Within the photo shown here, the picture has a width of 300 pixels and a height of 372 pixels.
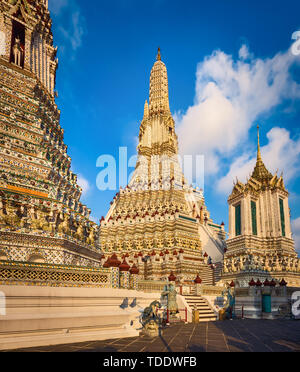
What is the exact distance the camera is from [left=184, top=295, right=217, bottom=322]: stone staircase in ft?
62.9

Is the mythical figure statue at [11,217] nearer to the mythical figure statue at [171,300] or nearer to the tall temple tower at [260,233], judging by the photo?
the mythical figure statue at [171,300]

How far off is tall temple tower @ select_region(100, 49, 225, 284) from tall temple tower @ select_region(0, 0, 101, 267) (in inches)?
568

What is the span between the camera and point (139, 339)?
33.7ft

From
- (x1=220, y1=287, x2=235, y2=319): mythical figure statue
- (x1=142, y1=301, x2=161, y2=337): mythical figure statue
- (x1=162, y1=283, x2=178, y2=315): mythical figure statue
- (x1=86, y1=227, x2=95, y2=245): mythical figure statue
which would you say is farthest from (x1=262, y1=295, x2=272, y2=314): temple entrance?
(x1=142, y1=301, x2=161, y2=337): mythical figure statue

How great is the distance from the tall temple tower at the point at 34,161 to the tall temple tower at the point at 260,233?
17.8m

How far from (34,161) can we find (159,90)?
4857 cm

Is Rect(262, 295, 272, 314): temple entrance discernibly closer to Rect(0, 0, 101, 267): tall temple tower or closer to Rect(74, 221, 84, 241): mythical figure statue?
Rect(0, 0, 101, 267): tall temple tower

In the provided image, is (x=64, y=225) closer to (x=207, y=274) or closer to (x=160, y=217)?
(x=207, y=274)

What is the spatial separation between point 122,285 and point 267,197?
32.1 metres

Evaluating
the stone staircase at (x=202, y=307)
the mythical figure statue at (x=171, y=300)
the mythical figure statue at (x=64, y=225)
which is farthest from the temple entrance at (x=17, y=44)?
the stone staircase at (x=202, y=307)

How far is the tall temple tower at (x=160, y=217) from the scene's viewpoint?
35.6 metres

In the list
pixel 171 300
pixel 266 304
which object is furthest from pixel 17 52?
pixel 266 304
